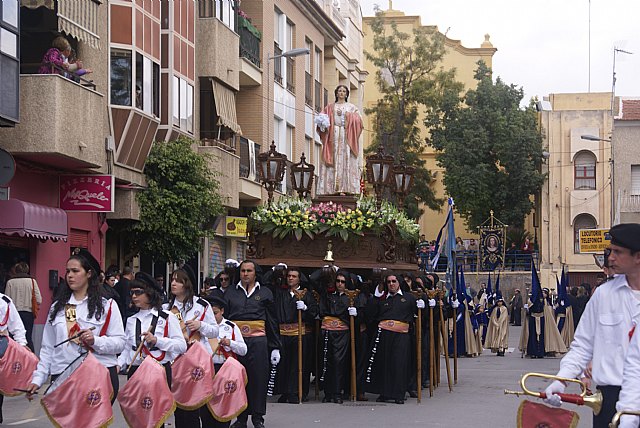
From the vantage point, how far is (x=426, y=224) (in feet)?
237

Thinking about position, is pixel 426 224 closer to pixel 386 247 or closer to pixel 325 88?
pixel 325 88

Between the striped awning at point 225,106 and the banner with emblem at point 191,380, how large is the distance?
904 inches

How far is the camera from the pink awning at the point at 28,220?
21.7 meters

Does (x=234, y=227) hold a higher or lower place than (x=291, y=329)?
higher

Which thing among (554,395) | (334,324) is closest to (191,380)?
(554,395)

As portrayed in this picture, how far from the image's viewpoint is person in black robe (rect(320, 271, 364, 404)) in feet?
58.4

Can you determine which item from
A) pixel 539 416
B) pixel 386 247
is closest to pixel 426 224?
pixel 386 247

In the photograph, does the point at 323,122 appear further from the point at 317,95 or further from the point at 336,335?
the point at 317,95

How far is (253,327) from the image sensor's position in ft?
46.4

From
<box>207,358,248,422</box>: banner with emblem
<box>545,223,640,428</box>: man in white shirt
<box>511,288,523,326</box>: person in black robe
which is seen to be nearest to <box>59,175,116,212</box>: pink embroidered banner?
<box>207,358,248,422</box>: banner with emblem

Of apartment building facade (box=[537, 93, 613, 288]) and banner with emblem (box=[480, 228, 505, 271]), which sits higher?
apartment building facade (box=[537, 93, 613, 288])

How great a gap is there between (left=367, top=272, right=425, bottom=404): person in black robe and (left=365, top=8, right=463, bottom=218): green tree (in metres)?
41.4

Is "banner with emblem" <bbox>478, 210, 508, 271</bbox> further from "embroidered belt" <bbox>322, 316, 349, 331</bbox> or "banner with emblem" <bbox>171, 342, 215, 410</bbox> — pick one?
"banner with emblem" <bbox>171, 342, 215, 410</bbox>

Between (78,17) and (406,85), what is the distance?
3731 centimetres
